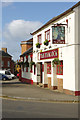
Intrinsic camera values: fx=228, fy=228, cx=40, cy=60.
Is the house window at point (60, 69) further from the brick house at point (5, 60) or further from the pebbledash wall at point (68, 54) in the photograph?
the brick house at point (5, 60)

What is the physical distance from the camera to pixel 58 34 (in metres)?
18.7

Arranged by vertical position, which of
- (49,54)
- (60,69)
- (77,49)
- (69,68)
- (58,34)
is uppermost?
(58,34)

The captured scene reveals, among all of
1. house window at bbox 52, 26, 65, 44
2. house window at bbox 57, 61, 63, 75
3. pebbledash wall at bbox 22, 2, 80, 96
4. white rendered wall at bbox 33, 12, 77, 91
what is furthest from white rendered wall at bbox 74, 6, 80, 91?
house window at bbox 57, 61, 63, 75

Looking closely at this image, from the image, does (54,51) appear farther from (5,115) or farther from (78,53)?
(5,115)

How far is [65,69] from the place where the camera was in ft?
62.9

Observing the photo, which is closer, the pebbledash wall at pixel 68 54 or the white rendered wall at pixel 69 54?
the pebbledash wall at pixel 68 54

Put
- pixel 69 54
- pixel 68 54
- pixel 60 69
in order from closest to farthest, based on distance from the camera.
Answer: pixel 69 54 < pixel 68 54 < pixel 60 69

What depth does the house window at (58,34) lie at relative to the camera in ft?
60.6

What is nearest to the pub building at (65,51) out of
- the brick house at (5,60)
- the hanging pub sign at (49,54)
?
the hanging pub sign at (49,54)

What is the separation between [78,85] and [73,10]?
5866mm

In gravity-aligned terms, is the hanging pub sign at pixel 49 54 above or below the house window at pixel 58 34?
below

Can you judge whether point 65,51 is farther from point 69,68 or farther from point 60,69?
point 60,69

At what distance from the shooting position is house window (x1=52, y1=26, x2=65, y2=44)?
1848 cm

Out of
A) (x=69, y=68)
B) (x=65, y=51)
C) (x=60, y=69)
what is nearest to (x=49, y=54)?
(x=60, y=69)
